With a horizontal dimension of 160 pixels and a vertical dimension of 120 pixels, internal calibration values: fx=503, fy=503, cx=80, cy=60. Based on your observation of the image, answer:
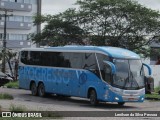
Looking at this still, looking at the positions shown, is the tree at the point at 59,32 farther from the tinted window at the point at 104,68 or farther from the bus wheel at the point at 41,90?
the tinted window at the point at 104,68

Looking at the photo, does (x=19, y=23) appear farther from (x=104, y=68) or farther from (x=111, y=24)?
(x=104, y=68)

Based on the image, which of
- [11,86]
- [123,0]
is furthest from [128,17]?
[11,86]

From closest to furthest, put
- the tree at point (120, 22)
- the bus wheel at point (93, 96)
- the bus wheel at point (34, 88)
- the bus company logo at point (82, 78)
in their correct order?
the bus wheel at point (93, 96) < the bus company logo at point (82, 78) < the bus wheel at point (34, 88) < the tree at point (120, 22)

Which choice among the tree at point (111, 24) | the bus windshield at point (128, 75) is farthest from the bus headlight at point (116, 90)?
the tree at point (111, 24)

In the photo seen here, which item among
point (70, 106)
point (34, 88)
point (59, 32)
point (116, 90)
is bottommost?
point (70, 106)

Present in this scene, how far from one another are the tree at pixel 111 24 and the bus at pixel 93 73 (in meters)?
15.6

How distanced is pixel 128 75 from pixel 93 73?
1879 millimetres

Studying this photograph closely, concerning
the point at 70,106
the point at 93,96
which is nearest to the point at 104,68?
the point at 93,96

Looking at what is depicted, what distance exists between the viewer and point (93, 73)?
85.7ft

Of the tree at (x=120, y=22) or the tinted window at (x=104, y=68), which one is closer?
the tinted window at (x=104, y=68)

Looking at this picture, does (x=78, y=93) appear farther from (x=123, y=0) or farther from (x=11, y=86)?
(x=123, y=0)

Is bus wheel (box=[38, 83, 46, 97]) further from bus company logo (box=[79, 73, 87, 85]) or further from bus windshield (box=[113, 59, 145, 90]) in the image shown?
bus windshield (box=[113, 59, 145, 90])

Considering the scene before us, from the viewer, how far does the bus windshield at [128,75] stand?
2523cm

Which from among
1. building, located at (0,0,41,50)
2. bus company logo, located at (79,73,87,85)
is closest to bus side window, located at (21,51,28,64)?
bus company logo, located at (79,73,87,85)
